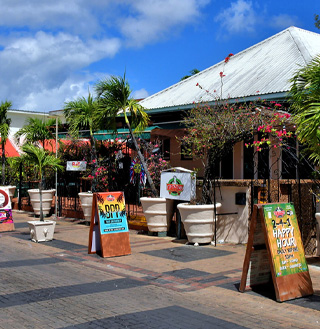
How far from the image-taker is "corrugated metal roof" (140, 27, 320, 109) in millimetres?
14789

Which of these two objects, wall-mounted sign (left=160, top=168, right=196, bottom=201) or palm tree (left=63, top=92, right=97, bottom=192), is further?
palm tree (left=63, top=92, right=97, bottom=192)

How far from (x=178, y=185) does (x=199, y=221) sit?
140cm

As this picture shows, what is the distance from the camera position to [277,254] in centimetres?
684

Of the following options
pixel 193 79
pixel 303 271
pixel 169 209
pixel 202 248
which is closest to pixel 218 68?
pixel 193 79

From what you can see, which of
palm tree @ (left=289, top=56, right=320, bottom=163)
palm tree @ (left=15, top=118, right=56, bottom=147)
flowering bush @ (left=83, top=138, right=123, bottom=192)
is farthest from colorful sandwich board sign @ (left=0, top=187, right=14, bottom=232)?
palm tree @ (left=289, top=56, right=320, bottom=163)

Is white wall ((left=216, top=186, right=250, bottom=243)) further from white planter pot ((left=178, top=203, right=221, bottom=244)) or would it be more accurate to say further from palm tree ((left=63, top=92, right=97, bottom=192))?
palm tree ((left=63, top=92, right=97, bottom=192))

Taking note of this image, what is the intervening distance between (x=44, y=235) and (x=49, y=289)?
4.85 meters

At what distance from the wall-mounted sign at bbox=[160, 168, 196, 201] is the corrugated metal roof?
307 cm

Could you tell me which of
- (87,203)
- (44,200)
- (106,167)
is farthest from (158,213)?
(44,200)

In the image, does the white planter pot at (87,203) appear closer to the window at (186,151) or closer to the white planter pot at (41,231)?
the white planter pot at (41,231)

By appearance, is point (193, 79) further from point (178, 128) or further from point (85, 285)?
point (85, 285)

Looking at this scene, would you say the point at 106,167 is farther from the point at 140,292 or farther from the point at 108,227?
the point at 140,292

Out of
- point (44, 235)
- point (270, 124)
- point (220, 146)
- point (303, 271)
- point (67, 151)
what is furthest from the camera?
point (67, 151)

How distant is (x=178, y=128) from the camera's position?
15.5 m
